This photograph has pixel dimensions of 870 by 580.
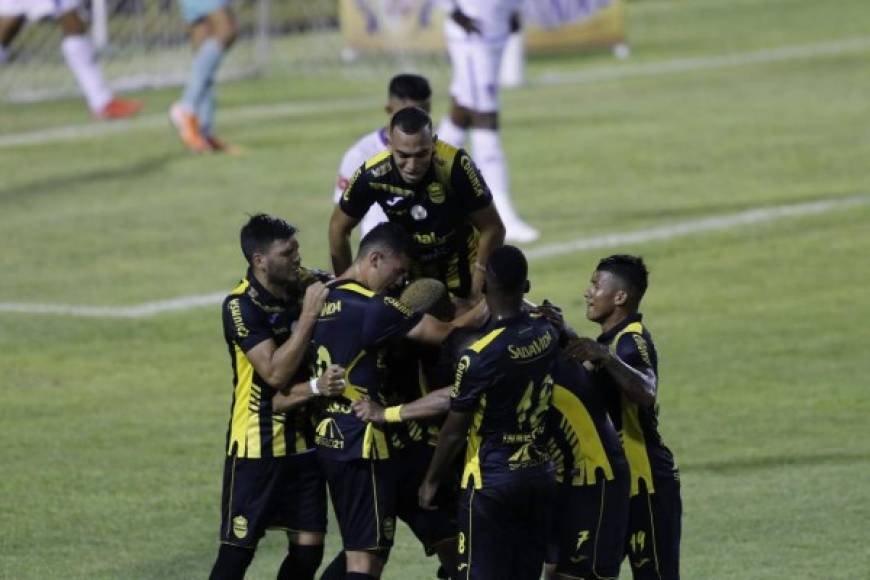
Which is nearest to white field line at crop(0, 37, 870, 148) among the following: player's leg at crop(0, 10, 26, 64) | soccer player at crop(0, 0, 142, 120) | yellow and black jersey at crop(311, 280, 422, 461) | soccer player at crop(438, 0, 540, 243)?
soccer player at crop(0, 0, 142, 120)

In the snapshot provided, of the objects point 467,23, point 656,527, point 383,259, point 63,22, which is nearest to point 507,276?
point 383,259

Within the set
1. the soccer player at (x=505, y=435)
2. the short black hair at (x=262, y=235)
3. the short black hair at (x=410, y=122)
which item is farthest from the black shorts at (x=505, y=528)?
the short black hair at (x=410, y=122)

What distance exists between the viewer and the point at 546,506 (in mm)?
7969

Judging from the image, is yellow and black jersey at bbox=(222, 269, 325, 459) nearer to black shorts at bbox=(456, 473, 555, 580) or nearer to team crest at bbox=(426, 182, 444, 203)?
black shorts at bbox=(456, 473, 555, 580)

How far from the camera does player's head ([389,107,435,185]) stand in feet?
30.8

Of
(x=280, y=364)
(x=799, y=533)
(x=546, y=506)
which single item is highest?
(x=280, y=364)

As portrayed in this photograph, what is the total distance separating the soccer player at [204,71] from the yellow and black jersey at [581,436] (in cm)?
1358

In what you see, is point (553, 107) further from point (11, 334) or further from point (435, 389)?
point (435, 389)

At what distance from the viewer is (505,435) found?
25.8 feet

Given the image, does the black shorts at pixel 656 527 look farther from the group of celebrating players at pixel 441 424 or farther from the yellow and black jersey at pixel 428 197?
the yellow and black jersey at pixel 428 197

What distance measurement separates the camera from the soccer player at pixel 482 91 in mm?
17766

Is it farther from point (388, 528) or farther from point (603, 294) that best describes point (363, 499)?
point (603, 294)

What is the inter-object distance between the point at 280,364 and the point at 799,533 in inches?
134

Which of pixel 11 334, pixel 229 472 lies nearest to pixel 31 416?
pixel 11 334
